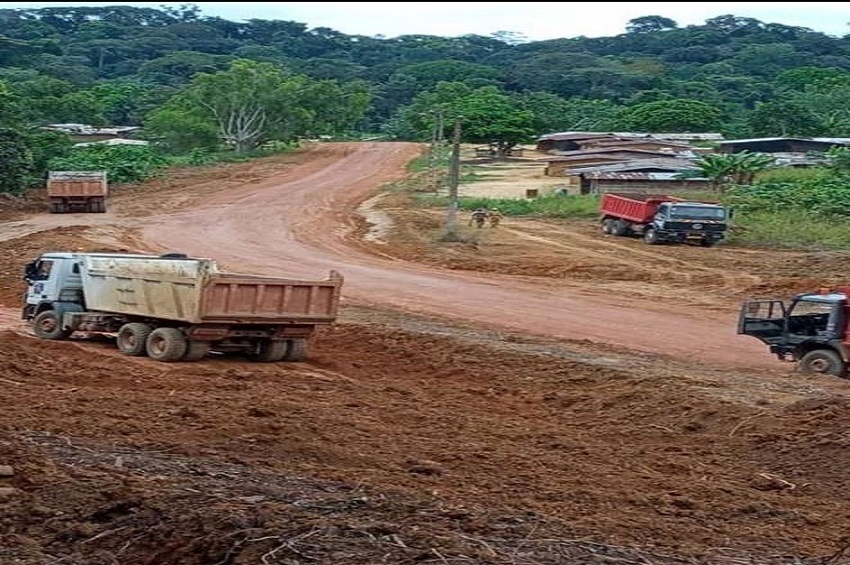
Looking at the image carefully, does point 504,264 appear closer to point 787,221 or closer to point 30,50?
point 787,221

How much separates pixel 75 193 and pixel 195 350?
3116 cm

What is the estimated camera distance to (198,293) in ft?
59.1

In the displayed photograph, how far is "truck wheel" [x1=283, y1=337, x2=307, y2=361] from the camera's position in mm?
19750

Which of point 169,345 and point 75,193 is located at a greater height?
point 169,345

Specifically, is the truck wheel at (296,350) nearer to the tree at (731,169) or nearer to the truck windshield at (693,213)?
the truck windshield at (693,213)

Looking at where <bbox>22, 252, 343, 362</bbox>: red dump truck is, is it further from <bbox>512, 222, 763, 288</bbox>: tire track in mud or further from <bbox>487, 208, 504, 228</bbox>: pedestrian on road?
<bbox>487, 208, 504, 228</bbox>: pedestrian on road

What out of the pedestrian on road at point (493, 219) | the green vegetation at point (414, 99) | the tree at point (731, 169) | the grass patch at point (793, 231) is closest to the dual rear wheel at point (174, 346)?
the grass patch at point (793, 231)

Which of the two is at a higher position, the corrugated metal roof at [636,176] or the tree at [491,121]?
the tree at [491,121]

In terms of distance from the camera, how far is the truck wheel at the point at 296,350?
19750mm

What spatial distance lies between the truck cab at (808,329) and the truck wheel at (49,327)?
10589mm

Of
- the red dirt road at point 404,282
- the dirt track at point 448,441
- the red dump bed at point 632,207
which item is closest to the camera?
the dirt track at point 448,441

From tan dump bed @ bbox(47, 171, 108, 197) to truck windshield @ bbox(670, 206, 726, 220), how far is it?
21.6 meters

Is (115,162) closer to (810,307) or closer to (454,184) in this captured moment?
(454,184)

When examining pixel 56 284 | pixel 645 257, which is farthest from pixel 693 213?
pixel 56 284
